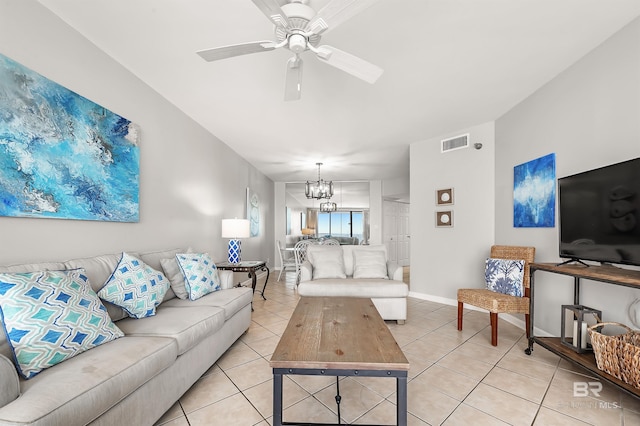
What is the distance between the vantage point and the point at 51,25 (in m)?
1.88

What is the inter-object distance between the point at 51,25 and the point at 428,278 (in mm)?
4934

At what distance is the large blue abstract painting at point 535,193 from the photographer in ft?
9.05

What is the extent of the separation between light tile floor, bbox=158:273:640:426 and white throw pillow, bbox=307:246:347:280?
1.22 metres

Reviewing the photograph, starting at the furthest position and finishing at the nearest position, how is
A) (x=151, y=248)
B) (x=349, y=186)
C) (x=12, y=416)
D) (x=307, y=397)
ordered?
(x=349, y=186) < (x=151, y=248) < (x=307, y=397) < (x=12, y=416)

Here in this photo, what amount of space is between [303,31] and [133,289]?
79.7 inches

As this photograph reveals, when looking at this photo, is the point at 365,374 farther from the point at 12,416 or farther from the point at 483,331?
the point at 483,331

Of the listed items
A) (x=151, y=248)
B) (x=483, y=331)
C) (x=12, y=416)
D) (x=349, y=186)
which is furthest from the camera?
(x=349, y=186)

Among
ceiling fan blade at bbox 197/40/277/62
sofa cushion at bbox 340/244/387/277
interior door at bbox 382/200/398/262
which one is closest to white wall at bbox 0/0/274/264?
ceiling fan blade at bbox 197/40/277/62

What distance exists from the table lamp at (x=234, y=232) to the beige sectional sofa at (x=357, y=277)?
1003mm

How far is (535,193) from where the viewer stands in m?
2.97

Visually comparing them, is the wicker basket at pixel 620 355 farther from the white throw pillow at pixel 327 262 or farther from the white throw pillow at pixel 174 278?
the white throw pillow at pixel 174 278

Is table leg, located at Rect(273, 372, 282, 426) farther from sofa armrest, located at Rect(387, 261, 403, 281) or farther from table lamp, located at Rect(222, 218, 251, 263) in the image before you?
table lamp, located at Rect(222, 218, 251, 263)

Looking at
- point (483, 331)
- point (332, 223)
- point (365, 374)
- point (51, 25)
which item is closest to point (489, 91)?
point (483, 331)

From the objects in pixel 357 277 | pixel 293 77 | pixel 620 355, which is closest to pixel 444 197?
pixel 357 277
